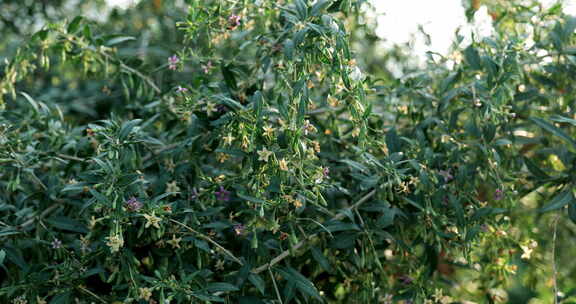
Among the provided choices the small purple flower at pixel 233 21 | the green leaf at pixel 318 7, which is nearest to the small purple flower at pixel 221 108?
the small purple flower at pixel 233 21

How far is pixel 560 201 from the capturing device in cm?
142

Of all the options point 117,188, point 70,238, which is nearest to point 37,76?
point 70,238

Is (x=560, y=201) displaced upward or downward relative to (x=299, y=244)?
upward

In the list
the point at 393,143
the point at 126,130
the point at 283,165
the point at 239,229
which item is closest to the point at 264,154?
the point at 283,165

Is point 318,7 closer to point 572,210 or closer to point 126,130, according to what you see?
point 126,130

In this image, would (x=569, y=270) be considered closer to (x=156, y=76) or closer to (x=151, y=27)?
(x=156, y=76)

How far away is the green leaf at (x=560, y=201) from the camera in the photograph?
1.40m

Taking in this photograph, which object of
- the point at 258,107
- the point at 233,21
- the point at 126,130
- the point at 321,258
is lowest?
the point at 321,258

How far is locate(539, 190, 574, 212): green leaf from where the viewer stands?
140 cm

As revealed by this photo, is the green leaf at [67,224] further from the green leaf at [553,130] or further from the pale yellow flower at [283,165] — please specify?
the green leaf at [553,130]

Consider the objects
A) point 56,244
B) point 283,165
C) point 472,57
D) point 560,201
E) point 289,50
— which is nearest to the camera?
point 283,165

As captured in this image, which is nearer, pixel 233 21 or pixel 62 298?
pixel 62 298

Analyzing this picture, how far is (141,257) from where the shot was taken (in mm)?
1418

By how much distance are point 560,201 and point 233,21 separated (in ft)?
2.95
